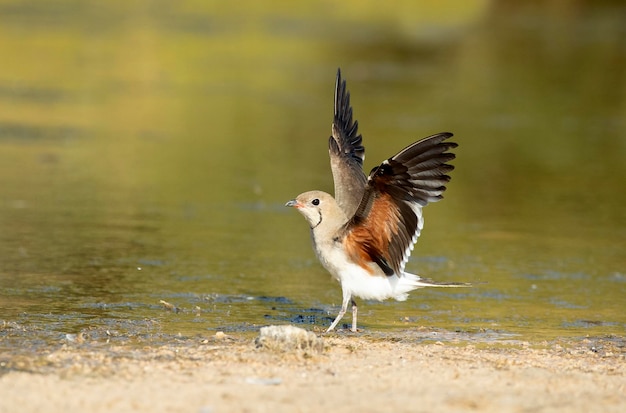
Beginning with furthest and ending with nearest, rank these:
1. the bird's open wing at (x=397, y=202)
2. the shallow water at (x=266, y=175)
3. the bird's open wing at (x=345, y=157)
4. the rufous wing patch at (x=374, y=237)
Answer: the bird's open wing at (x=345, y=157) < the shallow water at (x=266, y=175) < the rufous wing patch at (x=374, y=237) < the bird's open wing at (x=397, y=202)

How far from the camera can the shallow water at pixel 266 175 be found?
36.4 ft

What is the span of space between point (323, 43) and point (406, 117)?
15382mm

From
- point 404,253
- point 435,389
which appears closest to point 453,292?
point 404,253

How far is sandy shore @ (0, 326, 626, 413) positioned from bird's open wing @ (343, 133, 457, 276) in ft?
3.36

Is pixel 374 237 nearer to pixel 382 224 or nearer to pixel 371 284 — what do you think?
pixel 382 224

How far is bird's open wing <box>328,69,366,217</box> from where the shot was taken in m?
11.2

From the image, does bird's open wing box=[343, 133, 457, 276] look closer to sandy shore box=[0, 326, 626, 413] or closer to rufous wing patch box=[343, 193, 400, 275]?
rufous wing patch box=[343, 193, 400, 275]

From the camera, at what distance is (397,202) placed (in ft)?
32.4

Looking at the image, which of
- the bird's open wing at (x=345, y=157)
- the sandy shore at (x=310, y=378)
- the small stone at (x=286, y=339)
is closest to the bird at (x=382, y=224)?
the bird's open wing at (x=345, y=157)

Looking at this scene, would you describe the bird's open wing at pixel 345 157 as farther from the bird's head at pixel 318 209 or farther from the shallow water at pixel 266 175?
the shallow water at pixel 266 175

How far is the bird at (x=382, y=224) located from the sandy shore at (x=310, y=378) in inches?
35.7

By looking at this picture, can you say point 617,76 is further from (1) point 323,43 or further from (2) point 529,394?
(2) point 529,394

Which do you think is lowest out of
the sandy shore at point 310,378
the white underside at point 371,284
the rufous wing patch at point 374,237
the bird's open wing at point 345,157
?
the sandy shore at point 310,378

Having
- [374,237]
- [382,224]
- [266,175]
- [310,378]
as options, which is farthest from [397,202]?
[266,175]
